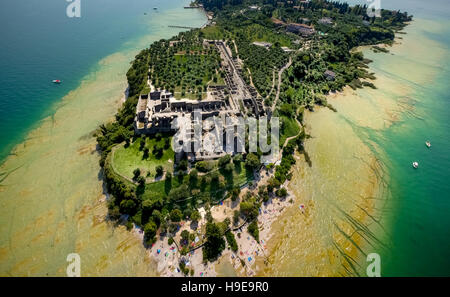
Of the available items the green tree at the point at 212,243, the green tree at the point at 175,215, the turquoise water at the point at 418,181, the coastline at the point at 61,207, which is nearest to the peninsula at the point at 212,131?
the green tree at the point at 212,243

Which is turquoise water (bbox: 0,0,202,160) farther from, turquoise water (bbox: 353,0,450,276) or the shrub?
turquoise water (bbox: 353,0,450,276)

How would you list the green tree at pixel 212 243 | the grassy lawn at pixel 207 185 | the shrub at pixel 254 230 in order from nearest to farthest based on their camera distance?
the green tree at pixel 212 243, the shrub at pixel 254 230, the grassy lawn at pixel 207 185

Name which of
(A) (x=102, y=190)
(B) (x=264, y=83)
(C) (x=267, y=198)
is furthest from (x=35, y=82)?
(C) (x=267, y=198)

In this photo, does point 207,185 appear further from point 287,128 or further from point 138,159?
point 287,128

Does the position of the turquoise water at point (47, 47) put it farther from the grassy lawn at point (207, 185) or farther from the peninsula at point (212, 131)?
the grassy lawn at point (207, 185)

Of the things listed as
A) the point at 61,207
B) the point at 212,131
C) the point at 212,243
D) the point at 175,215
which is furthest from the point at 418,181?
the point at 61,207

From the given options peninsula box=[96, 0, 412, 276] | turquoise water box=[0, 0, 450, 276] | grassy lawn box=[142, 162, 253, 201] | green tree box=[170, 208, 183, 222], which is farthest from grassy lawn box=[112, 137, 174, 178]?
green tree box=[170, 208, 183, 222]
